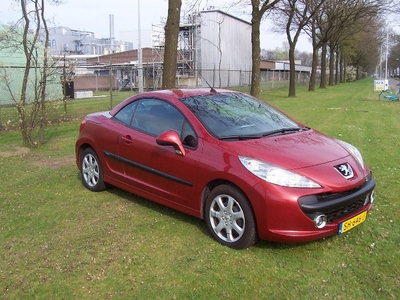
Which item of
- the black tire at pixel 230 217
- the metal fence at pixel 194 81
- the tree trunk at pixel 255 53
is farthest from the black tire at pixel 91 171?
the metal fence at pixel 194 81

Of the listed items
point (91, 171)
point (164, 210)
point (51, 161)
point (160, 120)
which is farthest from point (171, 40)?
point (164, 210)

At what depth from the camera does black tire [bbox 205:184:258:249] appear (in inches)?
150

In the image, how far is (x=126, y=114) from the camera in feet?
17.8

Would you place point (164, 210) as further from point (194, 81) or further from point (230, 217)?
point (194, 81)

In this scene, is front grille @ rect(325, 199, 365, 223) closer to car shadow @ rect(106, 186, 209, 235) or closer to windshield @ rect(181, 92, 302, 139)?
windshield @ rect(181, 92, 302, 139)

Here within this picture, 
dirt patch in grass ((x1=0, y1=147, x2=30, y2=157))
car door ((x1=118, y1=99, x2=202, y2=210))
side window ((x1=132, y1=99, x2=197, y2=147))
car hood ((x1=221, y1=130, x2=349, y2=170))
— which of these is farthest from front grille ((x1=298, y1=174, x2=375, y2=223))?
dirt patch in grass ((x1=0, y1=147, x2=30, y2=157))

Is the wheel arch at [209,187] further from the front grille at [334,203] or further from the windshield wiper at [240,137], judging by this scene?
the front grille at [334,203]

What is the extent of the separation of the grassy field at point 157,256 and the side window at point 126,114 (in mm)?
1043

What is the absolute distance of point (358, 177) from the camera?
402 cm

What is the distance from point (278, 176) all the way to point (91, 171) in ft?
10.3

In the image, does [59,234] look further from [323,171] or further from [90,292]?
[323,171]

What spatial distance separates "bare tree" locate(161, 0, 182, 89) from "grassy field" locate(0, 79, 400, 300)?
5.89m

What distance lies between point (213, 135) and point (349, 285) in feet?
6.22

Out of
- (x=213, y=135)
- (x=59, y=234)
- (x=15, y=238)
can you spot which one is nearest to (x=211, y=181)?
(x=213, y=135)
